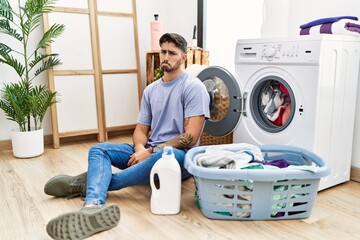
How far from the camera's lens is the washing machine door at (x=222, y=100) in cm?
218

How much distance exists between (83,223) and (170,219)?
0.42 metres

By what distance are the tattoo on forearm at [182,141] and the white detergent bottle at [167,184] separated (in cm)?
21

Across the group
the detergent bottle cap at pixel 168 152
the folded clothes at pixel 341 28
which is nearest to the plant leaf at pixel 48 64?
the detergent bottle cap at pixel 168 152

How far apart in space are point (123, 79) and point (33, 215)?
1.91 meters

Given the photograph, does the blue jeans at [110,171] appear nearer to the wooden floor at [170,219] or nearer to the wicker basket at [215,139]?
Answer: the wooden floor at [170,219]

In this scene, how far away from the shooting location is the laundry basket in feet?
4.91

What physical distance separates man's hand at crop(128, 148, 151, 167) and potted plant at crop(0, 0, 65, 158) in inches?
48.4

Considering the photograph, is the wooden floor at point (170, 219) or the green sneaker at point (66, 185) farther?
the green sneaker at point (66, 185)

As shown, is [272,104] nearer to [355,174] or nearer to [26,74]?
[355,174]

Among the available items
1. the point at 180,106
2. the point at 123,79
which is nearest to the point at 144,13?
the point at 123,79

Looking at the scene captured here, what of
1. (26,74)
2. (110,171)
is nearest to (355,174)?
(110,171)

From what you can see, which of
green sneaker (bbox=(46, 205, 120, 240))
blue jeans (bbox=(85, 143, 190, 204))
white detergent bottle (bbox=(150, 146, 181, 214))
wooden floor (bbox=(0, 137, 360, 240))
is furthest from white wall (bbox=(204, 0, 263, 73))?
green sneaker (bbox=(46, 205, 120, 240))

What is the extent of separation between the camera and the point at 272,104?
2.06 m

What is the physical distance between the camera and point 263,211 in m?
1.58
